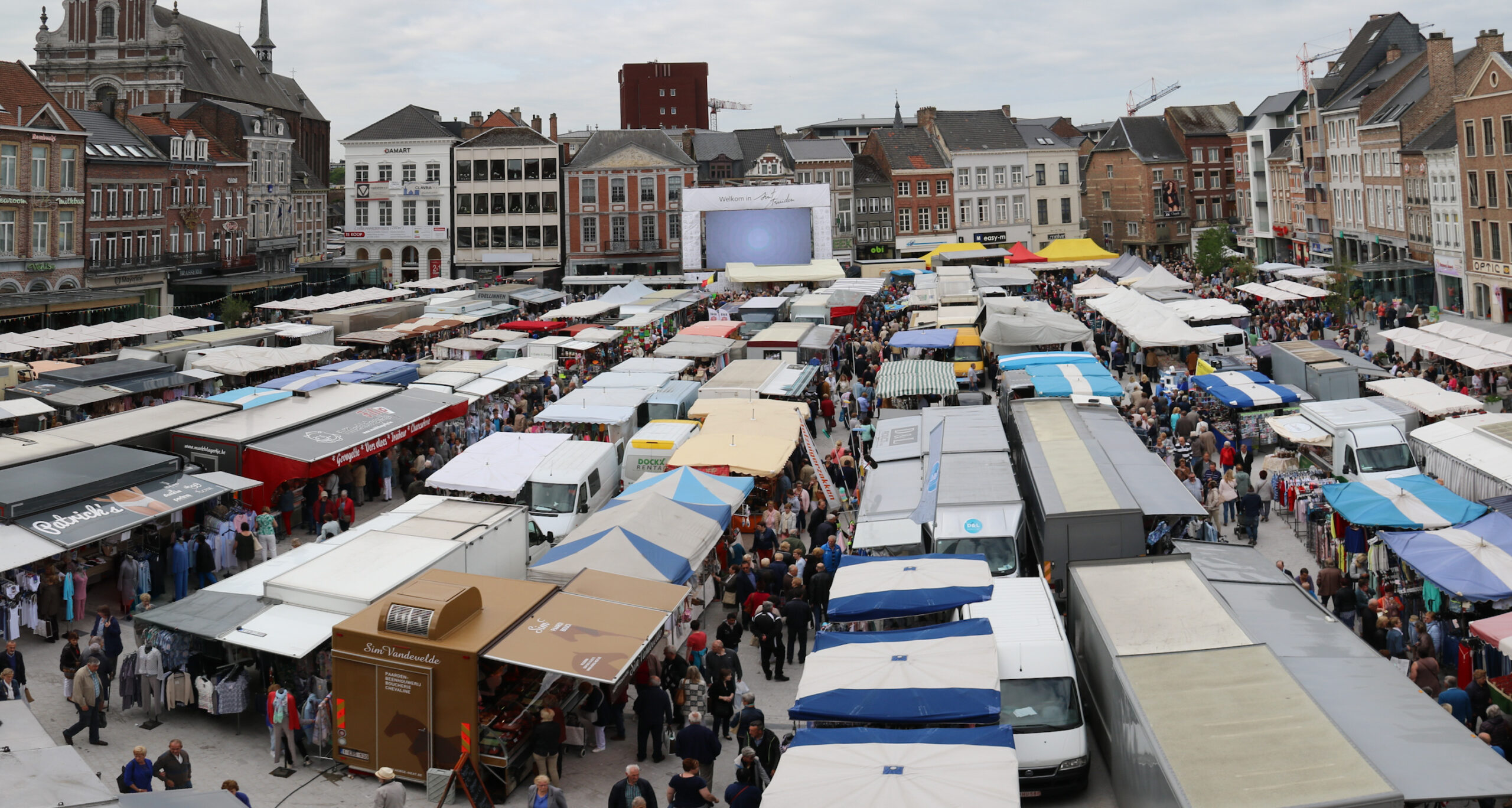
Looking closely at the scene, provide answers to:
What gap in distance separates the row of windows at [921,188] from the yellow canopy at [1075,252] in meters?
20.0

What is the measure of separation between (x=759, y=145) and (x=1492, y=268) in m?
44.9

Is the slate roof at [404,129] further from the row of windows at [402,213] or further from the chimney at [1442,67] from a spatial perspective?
the chimney at [1442,67]

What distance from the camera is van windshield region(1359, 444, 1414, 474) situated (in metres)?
20.2

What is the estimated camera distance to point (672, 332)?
43.7 meters

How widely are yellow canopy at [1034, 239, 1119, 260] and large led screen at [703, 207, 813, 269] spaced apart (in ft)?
41.5

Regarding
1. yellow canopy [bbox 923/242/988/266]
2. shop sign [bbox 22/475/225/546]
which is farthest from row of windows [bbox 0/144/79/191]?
yellow canopy [bbox 923/242/988/266]

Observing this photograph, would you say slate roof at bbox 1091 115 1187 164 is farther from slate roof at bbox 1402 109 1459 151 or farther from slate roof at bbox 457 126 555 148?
slate roof at bbox 457 126 555 148

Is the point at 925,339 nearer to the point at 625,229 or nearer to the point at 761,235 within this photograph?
the point at 761,235

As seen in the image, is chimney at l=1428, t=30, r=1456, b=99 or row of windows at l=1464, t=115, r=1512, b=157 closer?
row of windows at l=1464, t=115, r=1512, b=157

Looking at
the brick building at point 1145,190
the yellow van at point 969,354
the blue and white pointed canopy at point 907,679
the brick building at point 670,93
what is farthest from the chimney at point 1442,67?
the brick building at point 670,93

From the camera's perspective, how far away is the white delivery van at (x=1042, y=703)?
10961 millimetres

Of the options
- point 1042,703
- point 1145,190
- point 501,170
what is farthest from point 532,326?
point 1145,190

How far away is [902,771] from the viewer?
Answer: 9133mm

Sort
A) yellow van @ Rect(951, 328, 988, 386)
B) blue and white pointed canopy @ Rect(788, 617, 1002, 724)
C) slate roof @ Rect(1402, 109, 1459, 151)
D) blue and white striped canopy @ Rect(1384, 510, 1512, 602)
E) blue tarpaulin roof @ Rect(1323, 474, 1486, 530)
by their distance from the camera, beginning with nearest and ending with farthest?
blue and white pointed canopy @ Rect(788, 617, 1002, 724) < blue and white striped canopy @ Rect(1384, 510, 1512, 602) < blue tarpaulin roof @ Rect(1323, 474, 1486, 530) < yellow van @ Rect(951, 328, 988, 386) < slate roof @ Rect(1402, 109, 1459, 151)
